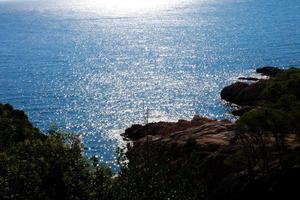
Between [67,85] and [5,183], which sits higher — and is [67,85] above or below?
below

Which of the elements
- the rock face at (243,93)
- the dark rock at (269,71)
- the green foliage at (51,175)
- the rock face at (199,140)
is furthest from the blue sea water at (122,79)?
the green foliage at (51,175)

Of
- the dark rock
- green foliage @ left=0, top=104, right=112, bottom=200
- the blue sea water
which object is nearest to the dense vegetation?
green foliage @ left=0, top=104, right=112, bottom=200

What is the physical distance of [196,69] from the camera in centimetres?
14425

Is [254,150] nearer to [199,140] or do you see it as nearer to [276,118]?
[276,118]

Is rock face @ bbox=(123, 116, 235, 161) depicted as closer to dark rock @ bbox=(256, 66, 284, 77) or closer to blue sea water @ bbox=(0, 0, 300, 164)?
blue sea water @ bbox=(0, 0, 300, 164)

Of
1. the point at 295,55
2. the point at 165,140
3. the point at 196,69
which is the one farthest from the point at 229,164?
the point at 295,55

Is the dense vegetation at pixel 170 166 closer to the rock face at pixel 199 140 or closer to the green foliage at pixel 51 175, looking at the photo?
the green foliage at pixel 51 175

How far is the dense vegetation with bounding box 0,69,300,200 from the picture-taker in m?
26.0

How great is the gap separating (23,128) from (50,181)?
1556 inches

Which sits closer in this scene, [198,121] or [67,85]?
[198,121]

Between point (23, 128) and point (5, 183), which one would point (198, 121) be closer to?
point (23, 128)

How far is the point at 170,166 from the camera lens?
3750 centimetres

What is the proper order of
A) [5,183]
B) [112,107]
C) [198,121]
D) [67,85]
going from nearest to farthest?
[5,183] → [198,121] → [112,107] → [67,85]

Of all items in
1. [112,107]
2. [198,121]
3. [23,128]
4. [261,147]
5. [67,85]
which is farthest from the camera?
[67,85]
